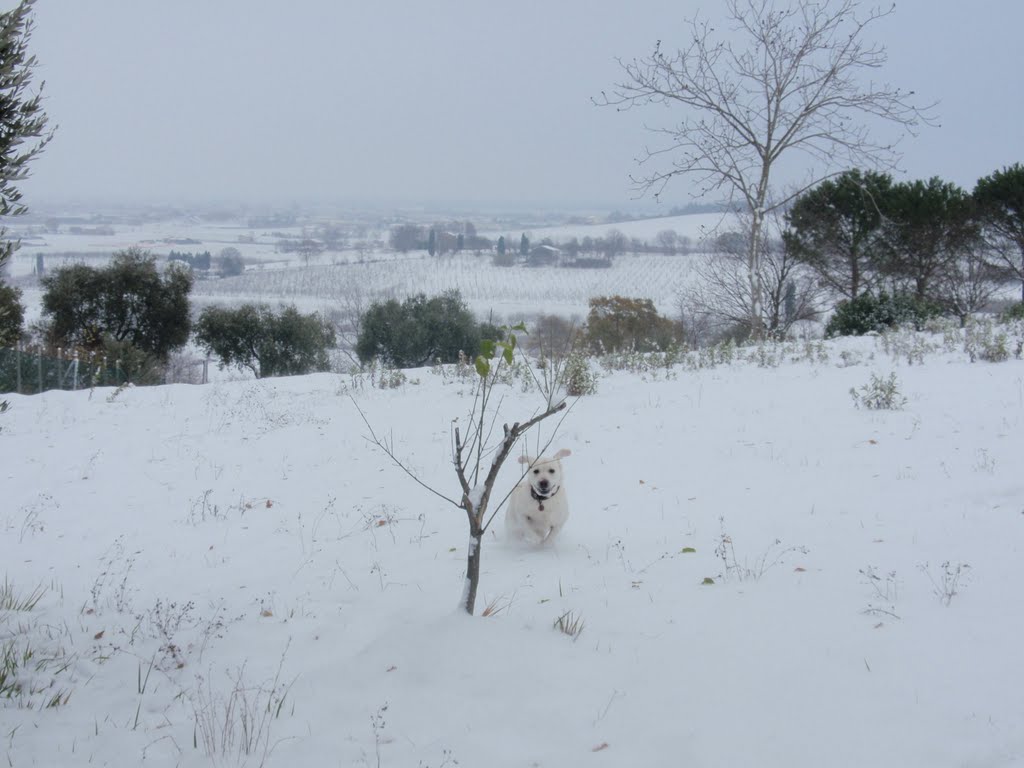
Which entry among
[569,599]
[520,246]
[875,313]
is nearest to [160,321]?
[520,246]

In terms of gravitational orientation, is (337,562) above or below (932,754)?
below

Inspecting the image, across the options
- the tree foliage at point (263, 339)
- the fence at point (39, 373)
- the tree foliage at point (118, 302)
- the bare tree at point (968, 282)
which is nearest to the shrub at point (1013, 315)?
the bare tree at point (968, 282)

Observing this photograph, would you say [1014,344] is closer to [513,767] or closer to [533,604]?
[533,604]

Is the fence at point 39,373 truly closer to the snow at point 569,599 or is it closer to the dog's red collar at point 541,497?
the snow at point 569,599

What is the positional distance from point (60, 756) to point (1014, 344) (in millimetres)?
11578

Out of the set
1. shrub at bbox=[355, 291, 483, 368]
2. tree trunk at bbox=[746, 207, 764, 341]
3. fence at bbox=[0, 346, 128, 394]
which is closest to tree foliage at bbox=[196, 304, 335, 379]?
shrub at bbox=[355, 291, 483, 368]

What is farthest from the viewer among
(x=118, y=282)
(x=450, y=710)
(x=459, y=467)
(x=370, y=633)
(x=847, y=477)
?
(x=118, y=282)

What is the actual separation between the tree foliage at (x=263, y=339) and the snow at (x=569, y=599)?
71.6 feet

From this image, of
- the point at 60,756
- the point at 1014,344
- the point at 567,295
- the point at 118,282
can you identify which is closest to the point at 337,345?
the point at 118,282

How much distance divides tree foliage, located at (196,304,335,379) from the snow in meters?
21.8

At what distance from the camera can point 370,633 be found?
3.63 metres

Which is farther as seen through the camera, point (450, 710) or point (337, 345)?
point (337, 345)

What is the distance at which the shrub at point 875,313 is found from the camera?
21.0 meters

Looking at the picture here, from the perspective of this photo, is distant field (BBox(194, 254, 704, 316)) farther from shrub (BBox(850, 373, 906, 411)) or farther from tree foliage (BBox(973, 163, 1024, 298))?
shrub (BBox(850, 373, 906, 411))
